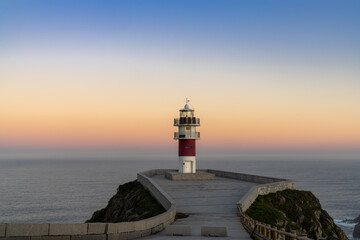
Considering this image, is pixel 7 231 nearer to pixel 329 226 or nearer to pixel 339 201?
pixel 329 226

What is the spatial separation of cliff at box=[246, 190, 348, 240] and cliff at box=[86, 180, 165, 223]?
6.44 meters

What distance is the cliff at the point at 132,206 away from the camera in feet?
84.5

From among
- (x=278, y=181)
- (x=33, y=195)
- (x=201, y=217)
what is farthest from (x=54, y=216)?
(x=201, y=217)

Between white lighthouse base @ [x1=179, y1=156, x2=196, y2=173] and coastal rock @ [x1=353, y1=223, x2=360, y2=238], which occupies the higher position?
white lighthouse base @ [x1=179, y1=156, x2=196, y2=173]

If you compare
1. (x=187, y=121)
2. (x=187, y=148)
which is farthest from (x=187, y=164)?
(x=187, y=121)

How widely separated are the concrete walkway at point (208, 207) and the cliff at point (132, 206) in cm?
171

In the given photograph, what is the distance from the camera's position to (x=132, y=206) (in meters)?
32.3

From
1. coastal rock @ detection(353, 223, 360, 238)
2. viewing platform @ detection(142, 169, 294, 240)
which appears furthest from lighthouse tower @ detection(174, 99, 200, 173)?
coastal rock @ detection(353, 223, 360, 238)

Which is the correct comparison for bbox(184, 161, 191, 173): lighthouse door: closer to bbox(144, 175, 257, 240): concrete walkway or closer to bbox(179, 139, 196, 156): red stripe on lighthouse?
bbox(179, 139, 196, 156): red stripe on lighthouse

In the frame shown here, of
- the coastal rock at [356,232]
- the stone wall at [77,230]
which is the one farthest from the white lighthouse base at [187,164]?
the coastal rock at [356,232]

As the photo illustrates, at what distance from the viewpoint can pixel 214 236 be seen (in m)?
15.9

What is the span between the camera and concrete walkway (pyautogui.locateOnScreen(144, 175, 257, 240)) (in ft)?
56.8

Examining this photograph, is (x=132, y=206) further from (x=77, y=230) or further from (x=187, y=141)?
(x=77, y=230)

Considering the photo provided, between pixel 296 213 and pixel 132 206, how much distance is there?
13.3 m
